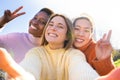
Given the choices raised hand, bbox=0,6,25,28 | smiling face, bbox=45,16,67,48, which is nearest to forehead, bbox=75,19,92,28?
smiling face, bbox=45,16,67,48

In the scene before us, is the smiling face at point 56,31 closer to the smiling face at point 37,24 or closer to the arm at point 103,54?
the arm at point 103,54

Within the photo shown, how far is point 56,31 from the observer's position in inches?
74.0

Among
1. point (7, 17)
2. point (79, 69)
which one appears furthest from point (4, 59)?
point (7, 17)

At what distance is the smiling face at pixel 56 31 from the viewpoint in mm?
1865

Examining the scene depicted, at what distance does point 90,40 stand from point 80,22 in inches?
5.6

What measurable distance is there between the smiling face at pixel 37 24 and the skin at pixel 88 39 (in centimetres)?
37

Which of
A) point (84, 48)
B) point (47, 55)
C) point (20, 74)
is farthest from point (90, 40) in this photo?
point (20, 74)

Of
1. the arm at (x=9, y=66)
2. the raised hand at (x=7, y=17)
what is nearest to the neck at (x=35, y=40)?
the raised hand at (x=7, y=17)

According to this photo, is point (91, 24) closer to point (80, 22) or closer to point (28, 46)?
point (80, 22)

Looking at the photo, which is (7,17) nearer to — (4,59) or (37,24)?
(37,24)

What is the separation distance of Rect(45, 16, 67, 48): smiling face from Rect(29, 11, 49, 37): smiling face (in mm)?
386

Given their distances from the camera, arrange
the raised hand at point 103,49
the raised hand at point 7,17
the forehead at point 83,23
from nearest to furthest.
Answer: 1. the raised hand at point 103,49
2. the forehead at point 83,23
3. the raised hand at point 7,17

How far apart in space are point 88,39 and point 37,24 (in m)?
0.48

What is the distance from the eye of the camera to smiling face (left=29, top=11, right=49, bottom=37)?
2.32 metres
